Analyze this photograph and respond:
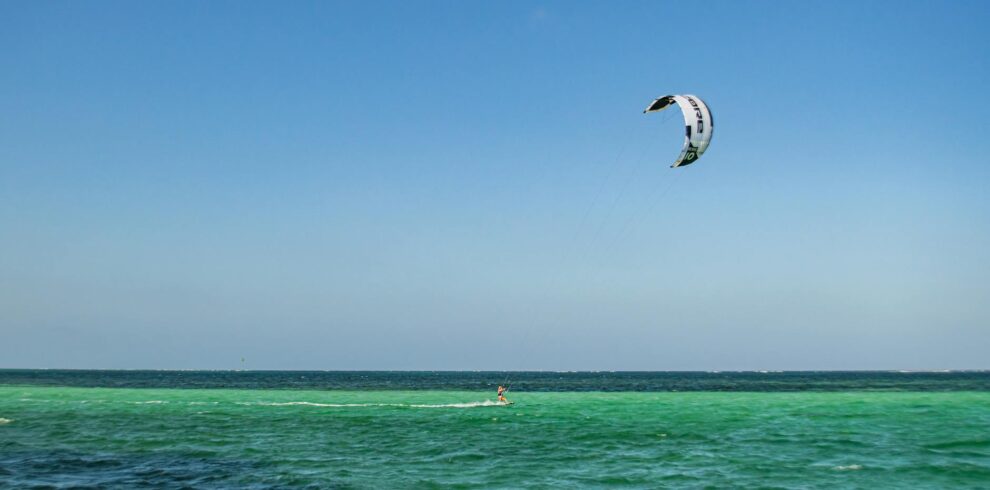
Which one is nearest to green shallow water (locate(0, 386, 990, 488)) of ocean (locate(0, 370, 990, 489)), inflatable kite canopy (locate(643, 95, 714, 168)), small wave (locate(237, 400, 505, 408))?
ocean (locate(0, 370, 990, 489))

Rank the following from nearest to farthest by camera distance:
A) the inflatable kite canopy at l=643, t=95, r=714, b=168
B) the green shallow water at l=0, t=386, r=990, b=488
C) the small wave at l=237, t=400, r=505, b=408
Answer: the green shallow water at l=0, t=386, r=990, b=488 < the inflatable kite canopy at l=643, t=95, r=714, b=168 < the small wave at l=237, t=400, r=505, b=408

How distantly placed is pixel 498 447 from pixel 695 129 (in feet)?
45.2

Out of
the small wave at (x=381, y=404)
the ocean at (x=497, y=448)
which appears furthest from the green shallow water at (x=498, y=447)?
the small wave at (x=381, y=404)

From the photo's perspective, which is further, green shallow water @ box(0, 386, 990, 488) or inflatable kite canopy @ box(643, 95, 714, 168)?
inflatable kite canopy @ box(643, 95, 714, 168)

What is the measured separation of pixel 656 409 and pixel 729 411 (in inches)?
177

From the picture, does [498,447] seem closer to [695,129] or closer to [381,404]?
[695,129]

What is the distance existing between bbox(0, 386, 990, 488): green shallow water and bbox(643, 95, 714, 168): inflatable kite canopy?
10701mm

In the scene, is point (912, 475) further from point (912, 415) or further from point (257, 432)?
point (257, 432)

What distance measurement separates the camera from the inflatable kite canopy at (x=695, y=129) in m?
25.4

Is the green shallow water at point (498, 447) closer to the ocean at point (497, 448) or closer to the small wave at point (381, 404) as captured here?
the ocean at point (497, 448)

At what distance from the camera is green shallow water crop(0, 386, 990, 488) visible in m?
19.7

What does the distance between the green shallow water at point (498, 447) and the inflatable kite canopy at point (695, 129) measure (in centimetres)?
1070

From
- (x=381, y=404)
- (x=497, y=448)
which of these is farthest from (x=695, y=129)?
(x=381, y=404)

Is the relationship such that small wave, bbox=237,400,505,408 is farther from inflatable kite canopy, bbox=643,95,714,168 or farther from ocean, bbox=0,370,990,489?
inflatable kite canopy, bbox=643,95,714,168
